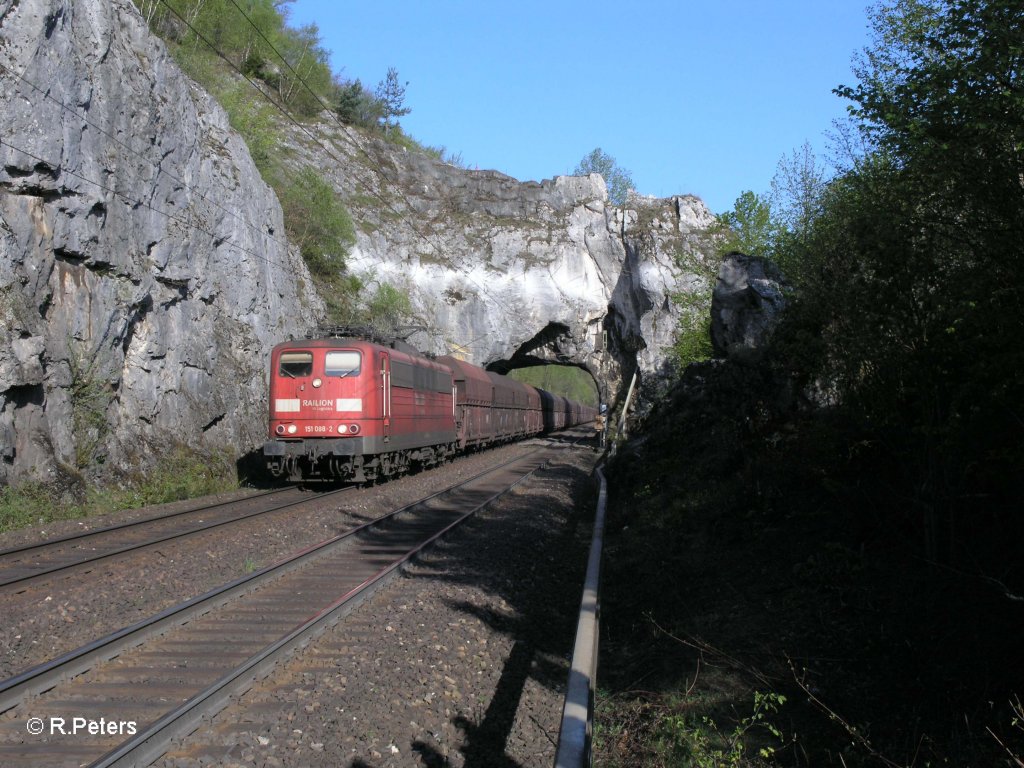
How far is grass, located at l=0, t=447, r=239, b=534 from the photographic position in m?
13.4

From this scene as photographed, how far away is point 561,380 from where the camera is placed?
103312mm

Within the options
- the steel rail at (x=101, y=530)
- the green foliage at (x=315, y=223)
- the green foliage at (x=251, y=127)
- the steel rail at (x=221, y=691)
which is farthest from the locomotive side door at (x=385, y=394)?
the green foliage at (x=315, y=223)

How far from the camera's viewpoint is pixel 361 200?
43.6m

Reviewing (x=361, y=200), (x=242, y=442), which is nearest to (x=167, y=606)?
(x=242, y=442)

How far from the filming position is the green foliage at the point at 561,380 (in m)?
91.1

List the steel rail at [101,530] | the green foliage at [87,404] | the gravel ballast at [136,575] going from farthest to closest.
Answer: the green foliage at [87,404] < the steel rail at [101,530] < the gravel ballast at [136,575]

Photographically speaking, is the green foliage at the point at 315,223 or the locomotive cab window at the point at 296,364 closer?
the locomotive cab window at the point at 296,364

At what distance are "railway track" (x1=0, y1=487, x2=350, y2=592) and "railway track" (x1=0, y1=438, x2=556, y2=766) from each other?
8.00ft

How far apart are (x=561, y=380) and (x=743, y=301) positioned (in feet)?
279

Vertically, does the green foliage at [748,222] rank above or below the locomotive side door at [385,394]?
above

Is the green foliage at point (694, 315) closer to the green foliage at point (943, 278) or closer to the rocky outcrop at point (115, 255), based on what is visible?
the rocky outcrop at point (115, 255)

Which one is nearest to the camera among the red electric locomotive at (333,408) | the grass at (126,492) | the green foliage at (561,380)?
the grass at (126,492)

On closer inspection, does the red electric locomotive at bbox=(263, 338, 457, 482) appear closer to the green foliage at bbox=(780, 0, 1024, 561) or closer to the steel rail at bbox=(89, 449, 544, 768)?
the steel rail at bbox=(89, 449, 544, 768)

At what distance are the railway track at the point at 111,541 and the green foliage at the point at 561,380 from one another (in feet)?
234
